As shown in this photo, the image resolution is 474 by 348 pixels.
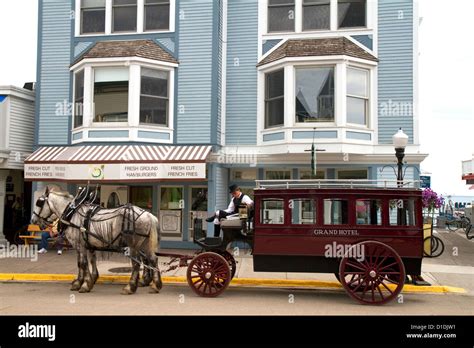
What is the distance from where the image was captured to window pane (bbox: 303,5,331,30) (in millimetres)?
15477

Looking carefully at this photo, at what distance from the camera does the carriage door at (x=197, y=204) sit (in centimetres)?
1588

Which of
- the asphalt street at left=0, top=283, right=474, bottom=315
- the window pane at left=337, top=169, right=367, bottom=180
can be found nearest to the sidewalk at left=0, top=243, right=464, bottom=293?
the asphalt street at left=0, top=283, right=474, bottom=315

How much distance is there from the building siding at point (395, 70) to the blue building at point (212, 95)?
3 cm

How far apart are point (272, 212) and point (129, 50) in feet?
28.2

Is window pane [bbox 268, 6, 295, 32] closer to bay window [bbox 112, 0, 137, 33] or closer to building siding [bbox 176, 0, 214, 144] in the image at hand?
building siding [bbox 176, 0, 214, 144]

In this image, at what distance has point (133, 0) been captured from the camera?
52.0 ft

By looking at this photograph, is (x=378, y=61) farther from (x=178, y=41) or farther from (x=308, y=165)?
(x=178, y=41)

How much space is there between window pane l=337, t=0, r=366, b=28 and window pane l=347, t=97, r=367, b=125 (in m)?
2.64

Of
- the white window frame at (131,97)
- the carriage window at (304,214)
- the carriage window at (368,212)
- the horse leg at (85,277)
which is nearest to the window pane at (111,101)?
the white window frame at (131,97)

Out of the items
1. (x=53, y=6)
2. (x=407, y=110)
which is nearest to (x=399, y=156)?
(x=407, y=110)

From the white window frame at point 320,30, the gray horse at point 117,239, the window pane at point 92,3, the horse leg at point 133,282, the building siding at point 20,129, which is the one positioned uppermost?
the window pane at point 92,3

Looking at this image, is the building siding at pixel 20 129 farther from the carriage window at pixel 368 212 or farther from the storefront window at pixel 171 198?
the carriage window at pixel 368 212

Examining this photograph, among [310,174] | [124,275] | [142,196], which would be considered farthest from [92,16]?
[124,275]

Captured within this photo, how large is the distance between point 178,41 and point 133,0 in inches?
88.0
